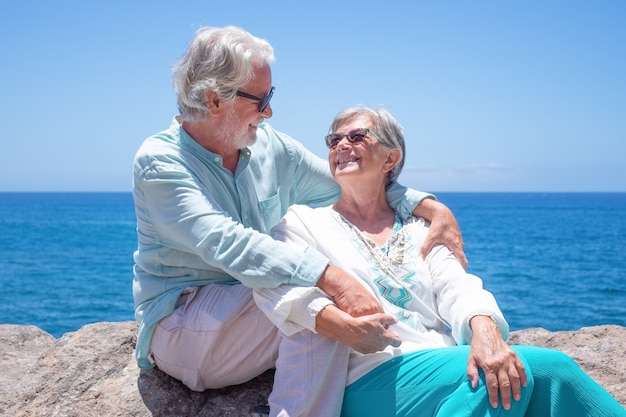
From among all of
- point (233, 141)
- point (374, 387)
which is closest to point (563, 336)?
point (374, 387)

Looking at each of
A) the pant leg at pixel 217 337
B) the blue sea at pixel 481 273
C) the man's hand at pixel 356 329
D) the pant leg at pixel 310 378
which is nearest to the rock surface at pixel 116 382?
the pant leg at pixel 217 337

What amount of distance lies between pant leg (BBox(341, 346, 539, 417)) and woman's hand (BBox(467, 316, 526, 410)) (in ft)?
0.10

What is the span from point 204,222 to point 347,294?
2.29 feet

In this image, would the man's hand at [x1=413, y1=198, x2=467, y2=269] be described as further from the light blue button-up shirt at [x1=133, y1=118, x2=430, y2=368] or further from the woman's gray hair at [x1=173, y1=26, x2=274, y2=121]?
the woman's gray hair at [x1=173, y1=26, x2=274, y2=121]

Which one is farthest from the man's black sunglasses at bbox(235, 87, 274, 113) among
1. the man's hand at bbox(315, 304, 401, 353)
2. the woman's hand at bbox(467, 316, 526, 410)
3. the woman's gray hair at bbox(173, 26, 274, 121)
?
the woman's hand at bbox(467, 316, 526, 410)

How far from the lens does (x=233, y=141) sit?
3254 mm

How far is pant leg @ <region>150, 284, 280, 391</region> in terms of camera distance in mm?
3027

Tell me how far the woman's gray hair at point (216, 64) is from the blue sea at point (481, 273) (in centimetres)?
Result: 1777

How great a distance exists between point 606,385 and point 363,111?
2.16 metres

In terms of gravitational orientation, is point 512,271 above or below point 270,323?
below

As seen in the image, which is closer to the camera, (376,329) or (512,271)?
(376,329)

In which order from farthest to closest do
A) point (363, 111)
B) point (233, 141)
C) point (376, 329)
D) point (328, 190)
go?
point (328, 190) → point (363, 111) → point (233, 141) → point (376, 329)

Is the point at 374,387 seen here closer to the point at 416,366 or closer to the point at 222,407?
the point at 416,366

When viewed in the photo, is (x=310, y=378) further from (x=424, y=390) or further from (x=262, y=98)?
(x=262, y=98)
